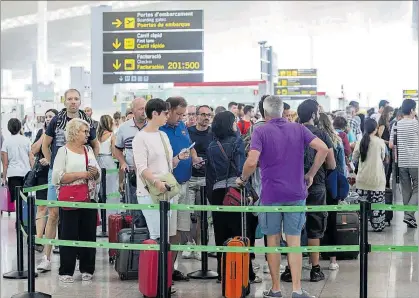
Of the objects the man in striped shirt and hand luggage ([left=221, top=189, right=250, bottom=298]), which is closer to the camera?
hand luggage ([left=221, top=189, right=250, bottom=298])

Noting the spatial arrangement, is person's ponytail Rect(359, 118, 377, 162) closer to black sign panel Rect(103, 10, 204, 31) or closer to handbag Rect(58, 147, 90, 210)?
handbag Rect(58, 147, 90, 210)

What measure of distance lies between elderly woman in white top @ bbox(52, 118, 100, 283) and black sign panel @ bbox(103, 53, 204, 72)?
6.52 m

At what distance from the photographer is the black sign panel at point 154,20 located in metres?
13.6

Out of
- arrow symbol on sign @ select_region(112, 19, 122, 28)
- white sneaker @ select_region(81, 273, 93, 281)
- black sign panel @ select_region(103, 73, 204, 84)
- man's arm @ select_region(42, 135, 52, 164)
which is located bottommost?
white sneaker @ select_region(81, 273, 93, 281)

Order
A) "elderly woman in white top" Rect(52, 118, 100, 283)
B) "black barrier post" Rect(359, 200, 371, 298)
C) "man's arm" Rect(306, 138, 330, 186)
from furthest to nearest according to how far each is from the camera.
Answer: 1. "elderly woman in white top" Rect(52, 118, 100, 283)
2. "man's arm" Rect(306, 138, 330, 186)
3. "black barrier post" Rect(359, 200, 371, 298)

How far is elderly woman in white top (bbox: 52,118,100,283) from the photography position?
22.6 feet

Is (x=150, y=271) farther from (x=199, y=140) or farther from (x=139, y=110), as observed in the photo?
(x=139, y=110)

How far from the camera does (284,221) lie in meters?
6.18

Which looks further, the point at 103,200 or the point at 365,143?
the point at 365,143

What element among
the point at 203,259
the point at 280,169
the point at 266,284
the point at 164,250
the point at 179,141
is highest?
the point at 179,141

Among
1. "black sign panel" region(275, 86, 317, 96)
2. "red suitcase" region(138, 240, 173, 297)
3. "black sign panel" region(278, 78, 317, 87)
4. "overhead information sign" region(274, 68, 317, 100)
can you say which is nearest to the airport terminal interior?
"red suitcase" region(138, 240, 173, 297)

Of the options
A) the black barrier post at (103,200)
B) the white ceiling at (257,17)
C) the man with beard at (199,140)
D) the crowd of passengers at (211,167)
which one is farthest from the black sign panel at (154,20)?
the white ceiling at (257,17)

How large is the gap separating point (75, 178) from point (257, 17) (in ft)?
82.1

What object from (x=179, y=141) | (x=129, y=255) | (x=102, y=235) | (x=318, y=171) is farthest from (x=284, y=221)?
(x=102, y=235)
